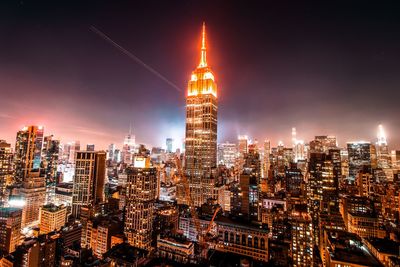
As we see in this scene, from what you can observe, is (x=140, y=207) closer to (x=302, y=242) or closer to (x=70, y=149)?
(x=302, y=242)

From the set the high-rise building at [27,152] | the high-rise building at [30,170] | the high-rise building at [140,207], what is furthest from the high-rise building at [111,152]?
the high-rise building at [140,207]

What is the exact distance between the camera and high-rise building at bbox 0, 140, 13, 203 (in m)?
72.2

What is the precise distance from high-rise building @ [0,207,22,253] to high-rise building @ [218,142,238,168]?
115868 mm

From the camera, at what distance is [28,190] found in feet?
218

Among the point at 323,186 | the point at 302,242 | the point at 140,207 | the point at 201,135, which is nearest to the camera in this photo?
the point at 302,242

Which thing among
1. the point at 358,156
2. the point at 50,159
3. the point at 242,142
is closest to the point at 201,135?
the point at 242,142

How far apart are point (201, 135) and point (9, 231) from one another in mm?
59223

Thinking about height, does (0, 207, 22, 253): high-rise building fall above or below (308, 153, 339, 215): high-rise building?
below

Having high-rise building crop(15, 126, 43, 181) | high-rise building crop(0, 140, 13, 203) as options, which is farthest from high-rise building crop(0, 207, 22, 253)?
high-rise building crop(15, 126, 43, 181)

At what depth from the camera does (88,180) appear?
73438 mm

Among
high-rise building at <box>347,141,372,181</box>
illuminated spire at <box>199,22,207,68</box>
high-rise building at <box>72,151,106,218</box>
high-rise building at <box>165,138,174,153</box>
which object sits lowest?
high-rise building at <box>72,151,106,218</box>

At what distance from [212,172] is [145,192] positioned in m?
29.2

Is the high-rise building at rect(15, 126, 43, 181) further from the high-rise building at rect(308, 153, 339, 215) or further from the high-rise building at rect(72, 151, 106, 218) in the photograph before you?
the high-rise building at rect(308, 153, 339, 215)

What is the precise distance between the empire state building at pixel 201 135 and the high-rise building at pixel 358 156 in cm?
8037
